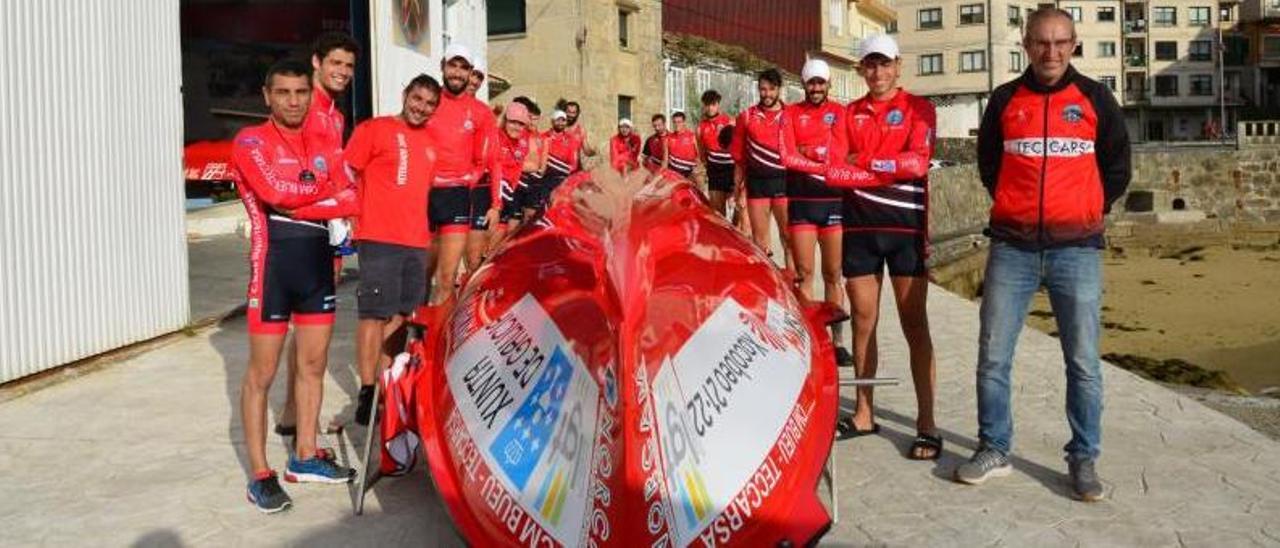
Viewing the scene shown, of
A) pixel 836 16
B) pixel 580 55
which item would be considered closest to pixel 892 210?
pixel 580 55

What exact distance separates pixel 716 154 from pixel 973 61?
202 feet

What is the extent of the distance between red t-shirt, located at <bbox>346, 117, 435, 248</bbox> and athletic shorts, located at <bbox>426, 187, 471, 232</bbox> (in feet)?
3.45

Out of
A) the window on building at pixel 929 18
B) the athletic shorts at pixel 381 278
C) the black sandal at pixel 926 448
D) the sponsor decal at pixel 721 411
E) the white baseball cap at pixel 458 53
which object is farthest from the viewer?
the window on building at pixel 929 18

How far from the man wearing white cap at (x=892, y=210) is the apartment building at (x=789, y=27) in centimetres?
3850

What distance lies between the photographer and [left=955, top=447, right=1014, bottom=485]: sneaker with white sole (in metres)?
4.94

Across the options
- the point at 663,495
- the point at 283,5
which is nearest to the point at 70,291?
the point at 663,495

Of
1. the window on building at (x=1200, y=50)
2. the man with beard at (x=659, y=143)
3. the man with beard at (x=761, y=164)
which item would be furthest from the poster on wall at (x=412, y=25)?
the window on building at (x=1200, y=50)

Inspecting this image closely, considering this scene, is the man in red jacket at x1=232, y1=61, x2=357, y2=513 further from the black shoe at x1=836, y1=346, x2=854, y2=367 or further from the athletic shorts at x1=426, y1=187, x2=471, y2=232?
the black shoe at x1=836, y1=346, x2=854, y2=367

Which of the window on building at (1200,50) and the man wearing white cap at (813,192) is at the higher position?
the window on building at (1200,50)

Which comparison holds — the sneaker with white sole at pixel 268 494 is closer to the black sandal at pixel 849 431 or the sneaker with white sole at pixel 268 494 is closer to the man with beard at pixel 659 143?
the black sandal at pixel 849 431

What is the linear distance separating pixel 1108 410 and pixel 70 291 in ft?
22.8

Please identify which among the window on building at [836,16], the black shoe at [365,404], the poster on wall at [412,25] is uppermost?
the window on building at [836,16]

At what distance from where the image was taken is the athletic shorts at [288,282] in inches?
184

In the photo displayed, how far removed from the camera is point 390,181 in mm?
6105
